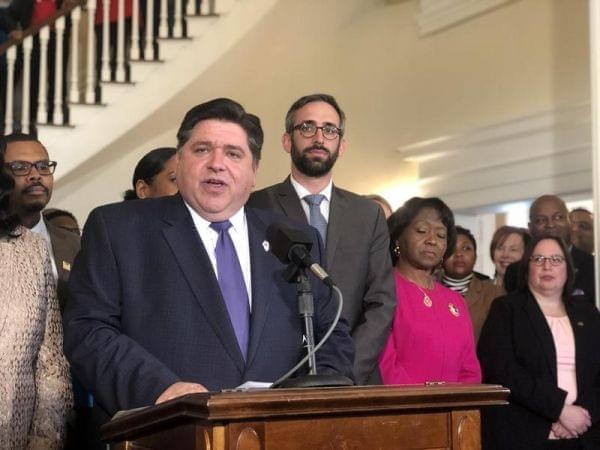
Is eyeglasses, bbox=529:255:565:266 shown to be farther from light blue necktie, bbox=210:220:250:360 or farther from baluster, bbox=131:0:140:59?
baluster, bbox=131:0:140:59

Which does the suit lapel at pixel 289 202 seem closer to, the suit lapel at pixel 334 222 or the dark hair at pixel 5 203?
the suit lapel at pixel 334 222

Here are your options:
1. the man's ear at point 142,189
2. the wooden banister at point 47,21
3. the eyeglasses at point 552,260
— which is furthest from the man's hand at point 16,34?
the eyeglasses at point 552,260

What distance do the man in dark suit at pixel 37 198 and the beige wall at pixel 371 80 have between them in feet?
13.7

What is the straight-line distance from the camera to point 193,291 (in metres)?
2.72

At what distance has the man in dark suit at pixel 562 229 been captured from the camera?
5.84m

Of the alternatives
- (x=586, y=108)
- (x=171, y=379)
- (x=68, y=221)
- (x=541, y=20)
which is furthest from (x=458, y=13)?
(x=171, y=379)

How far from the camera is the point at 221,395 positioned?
2016 millimetres

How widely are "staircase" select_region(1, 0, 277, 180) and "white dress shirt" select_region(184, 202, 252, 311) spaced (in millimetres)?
5485

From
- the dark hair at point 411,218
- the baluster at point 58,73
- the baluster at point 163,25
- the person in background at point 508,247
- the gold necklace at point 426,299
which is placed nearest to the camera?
the gold necklace at point 426,299

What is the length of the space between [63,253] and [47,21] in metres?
4.75

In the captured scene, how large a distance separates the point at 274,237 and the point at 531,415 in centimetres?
246

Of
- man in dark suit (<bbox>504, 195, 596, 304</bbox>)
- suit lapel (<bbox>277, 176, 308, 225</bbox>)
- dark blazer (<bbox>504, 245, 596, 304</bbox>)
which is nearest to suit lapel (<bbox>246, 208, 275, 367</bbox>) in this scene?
suit lapel (<bbox>277, 176, 308, 225</bbox>)

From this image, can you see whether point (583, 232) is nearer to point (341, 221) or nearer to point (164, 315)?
point (341, 221)

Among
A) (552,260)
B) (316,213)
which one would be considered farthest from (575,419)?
(316,213)
